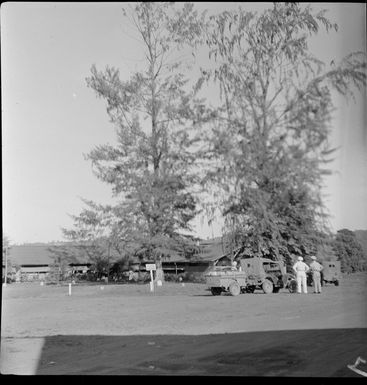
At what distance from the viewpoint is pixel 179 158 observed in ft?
8.44

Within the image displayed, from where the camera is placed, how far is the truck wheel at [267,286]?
258 centimetres

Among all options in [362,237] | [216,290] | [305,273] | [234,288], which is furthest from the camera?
[234,288]

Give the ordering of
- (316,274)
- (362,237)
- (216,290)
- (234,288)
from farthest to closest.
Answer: (234,288)
(216,290)
(316,274)
(362,237)

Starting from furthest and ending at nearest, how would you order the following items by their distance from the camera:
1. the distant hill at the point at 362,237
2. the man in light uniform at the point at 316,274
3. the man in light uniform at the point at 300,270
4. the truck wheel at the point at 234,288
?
the truck wheel at the point at 234,288 < the man in light uniform at the point at 300,270 < the man in light uniform at the point at 316,274 < the distant hill at the point at 362,237

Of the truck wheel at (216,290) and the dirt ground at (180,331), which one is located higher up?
the truck wheel at (216,290)

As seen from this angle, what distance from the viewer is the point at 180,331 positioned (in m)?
2.78

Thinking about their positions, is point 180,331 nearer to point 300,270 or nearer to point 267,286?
point 267,286

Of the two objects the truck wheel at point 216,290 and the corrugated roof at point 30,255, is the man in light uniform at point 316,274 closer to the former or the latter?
the truck wheel at point 216,290

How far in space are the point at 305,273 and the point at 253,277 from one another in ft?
0.88

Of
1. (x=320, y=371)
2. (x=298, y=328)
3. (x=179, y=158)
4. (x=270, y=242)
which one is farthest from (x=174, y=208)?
(x=320, y=371)

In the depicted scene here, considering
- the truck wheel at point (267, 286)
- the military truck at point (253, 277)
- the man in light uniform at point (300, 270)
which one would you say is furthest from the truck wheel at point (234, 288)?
the man in light uniform at point (300, 270)

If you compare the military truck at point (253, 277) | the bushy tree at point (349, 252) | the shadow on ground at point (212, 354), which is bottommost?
the shadow on ground at point (212, 354)

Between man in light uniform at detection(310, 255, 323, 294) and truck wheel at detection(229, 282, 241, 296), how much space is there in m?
0.43

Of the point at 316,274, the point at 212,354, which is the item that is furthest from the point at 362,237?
the point at 212,354
